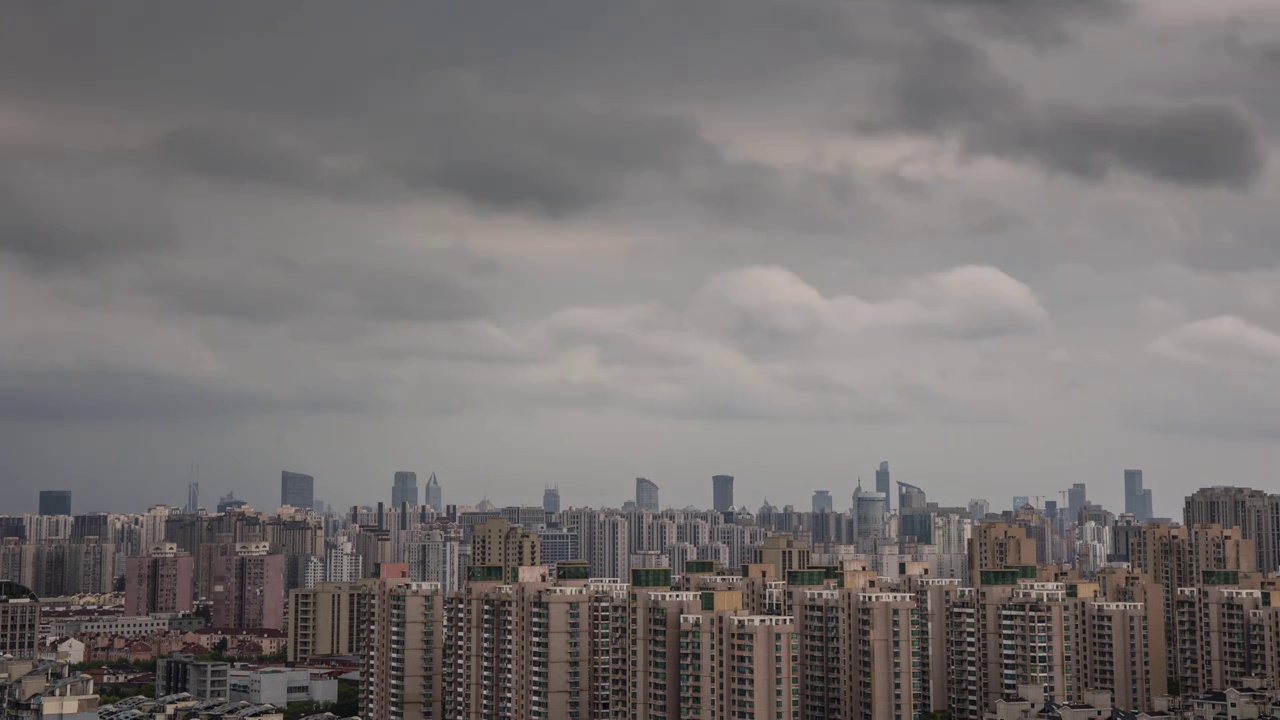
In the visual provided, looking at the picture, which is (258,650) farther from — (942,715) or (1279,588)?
(1279,588)

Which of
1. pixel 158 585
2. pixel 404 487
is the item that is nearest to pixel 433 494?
pixel 404 487

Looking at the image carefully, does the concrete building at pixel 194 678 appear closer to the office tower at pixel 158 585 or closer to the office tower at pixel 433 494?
the office tower at pixel 158 585

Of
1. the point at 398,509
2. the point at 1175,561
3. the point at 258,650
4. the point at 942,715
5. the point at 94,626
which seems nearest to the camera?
the point at 942,715

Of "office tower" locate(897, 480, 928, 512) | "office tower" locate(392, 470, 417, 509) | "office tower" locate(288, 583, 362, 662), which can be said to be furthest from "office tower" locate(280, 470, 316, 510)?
"office tower" locate(288, 583, 362, 662)

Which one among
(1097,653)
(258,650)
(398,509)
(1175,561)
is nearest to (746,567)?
(1097,653)

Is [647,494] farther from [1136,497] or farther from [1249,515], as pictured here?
[1249,515]

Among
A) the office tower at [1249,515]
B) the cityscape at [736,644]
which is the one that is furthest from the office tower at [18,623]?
the office tower at [1249,515]
